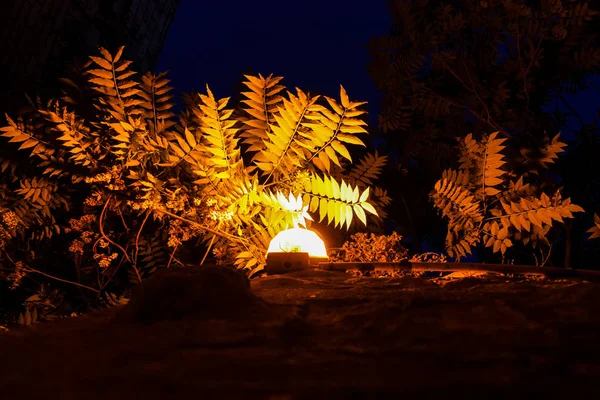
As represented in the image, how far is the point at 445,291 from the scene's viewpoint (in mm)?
1926

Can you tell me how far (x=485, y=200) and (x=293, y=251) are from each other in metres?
1.55

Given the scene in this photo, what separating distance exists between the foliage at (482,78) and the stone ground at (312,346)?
2.88 meters

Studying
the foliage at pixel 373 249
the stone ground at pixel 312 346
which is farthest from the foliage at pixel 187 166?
the stone ground at pixel 312 346

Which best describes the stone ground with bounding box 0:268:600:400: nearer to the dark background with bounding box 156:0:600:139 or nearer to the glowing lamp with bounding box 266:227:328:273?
the glowing lamp with bounding box 266:227:328:273

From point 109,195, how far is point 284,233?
1154 millimetres

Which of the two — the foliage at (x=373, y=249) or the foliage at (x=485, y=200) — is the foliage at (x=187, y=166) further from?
the foliage at (x=485, y=200)

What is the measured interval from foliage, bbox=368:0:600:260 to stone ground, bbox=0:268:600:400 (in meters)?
2.88

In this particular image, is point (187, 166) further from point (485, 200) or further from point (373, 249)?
point (485, 200)

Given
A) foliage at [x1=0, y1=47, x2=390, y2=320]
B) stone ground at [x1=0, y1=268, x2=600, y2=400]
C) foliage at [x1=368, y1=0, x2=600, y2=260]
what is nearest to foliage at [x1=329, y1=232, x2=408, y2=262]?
foliage at [x1=0, y1=47, x2=390, y2=320]

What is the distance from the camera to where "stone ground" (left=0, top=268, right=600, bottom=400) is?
953 millimetres

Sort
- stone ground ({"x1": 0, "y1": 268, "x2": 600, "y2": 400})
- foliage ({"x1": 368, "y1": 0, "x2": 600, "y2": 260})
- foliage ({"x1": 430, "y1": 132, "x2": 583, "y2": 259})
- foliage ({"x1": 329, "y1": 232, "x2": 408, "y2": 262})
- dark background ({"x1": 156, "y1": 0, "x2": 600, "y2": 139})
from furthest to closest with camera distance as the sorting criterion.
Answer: dark background ({"x1": 156, "y1": 0, "x2": 600, "y2": 139}) < foliage ({"x1": 368, "y1": 0, "x2": 600, "y2": 260}) < foliage ({"x1": 329, "y1": 232, "x2": 408, "y2": 262}) < foliage ({"x1": 430, "y1": 132, "x2": 583, "y2": 259}) < stone ground ({"x1": 0, "y1": 268, "x2": 600, "y2": 400})

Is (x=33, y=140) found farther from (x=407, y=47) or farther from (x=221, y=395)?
(x=407, y=47)

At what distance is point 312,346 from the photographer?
124cm

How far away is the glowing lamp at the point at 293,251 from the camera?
2.84 meters
